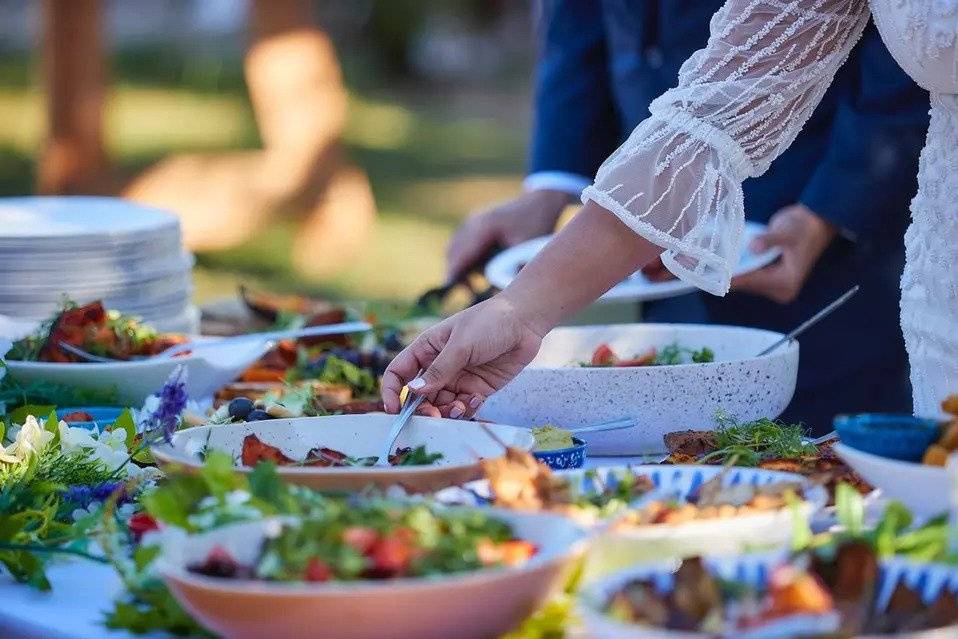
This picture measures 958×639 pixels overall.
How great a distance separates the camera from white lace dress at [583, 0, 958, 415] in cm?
177

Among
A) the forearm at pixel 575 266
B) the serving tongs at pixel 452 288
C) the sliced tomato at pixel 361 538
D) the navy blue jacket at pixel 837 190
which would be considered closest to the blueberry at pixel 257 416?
the forearm at pixel 575 266

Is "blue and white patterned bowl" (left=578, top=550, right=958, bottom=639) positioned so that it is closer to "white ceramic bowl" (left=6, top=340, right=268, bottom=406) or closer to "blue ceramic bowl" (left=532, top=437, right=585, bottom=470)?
"blue ceramic bowl" (left=532, top=437, right=585, bottom=470)

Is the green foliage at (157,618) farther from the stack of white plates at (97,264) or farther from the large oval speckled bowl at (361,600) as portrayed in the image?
the stack of white plates at (97,264)

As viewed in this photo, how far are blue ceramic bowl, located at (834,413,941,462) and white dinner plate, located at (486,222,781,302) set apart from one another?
995 mm

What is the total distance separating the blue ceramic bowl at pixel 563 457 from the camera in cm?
163

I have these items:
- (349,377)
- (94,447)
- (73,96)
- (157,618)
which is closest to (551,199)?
(349,377)

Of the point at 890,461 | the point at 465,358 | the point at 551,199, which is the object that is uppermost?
the point at 890,461

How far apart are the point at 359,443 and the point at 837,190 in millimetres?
1443

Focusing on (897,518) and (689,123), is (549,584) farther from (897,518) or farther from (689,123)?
(689,123)

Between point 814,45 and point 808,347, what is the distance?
139 centimetres

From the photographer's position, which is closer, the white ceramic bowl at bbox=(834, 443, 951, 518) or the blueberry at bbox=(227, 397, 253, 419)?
the white ceramic bowl at bbox=(834, 443, 951, 518)

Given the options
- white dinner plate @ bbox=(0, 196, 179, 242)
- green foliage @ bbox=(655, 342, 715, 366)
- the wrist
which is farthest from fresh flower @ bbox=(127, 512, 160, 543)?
the wrist

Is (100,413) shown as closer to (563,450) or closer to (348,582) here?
(563,450)

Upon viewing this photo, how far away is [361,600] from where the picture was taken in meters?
1.06
